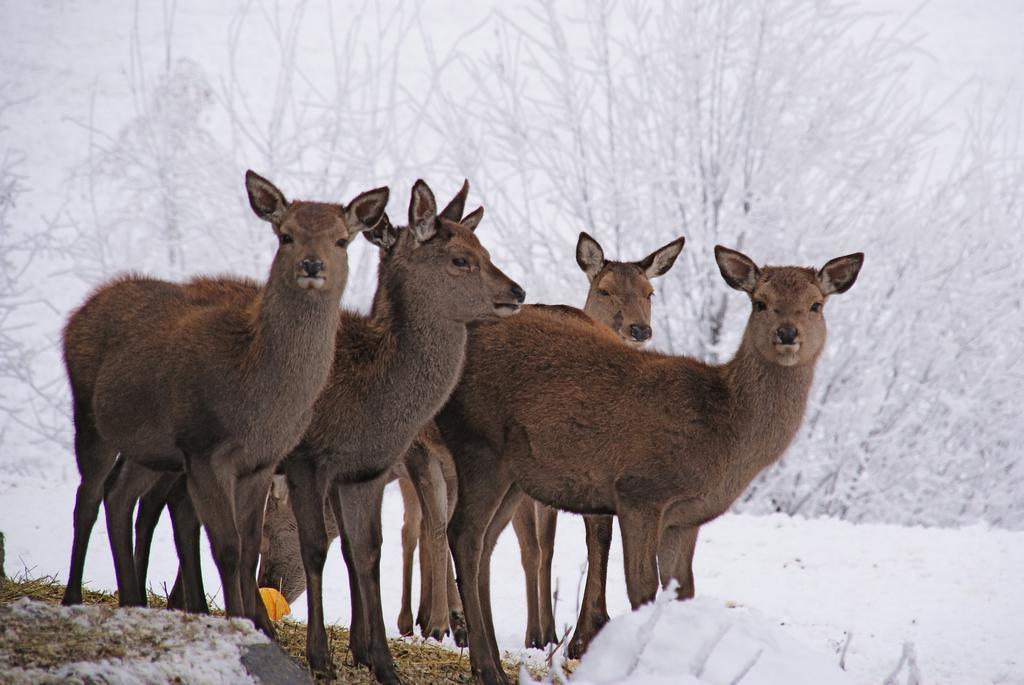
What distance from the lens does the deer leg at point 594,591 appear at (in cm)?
720

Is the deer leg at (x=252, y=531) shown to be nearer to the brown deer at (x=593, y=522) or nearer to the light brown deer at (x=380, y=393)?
the light brown deer at (x=380, y=393)

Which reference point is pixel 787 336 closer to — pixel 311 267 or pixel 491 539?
pixel 491 539

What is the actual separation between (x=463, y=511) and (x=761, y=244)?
33.7 feet

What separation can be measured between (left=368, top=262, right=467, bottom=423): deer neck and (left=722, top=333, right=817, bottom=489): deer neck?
60.7 inches

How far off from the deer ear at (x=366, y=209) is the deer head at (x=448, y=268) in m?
0.30

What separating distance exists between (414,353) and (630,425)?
1.23 metres

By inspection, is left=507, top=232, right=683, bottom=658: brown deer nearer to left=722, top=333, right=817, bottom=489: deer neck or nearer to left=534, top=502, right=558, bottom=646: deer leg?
left=534, top=502, right=558, bottom=646: deer leg

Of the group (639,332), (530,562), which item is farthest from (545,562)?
(639,332)

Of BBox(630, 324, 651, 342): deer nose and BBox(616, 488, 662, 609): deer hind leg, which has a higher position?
BBox(630, 324, 651, 342): deer nose

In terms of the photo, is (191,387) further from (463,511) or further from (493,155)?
(493,155)

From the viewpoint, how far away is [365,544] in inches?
243

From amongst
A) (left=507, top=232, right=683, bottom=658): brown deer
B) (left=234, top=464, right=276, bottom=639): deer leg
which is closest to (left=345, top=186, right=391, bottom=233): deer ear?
(left=234, top=464, right=276, bottom=639): deer leg

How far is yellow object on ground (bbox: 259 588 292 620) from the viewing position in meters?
7.61

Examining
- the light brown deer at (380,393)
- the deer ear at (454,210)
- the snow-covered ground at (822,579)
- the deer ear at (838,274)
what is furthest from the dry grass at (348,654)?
the deer ear at (838,274)
